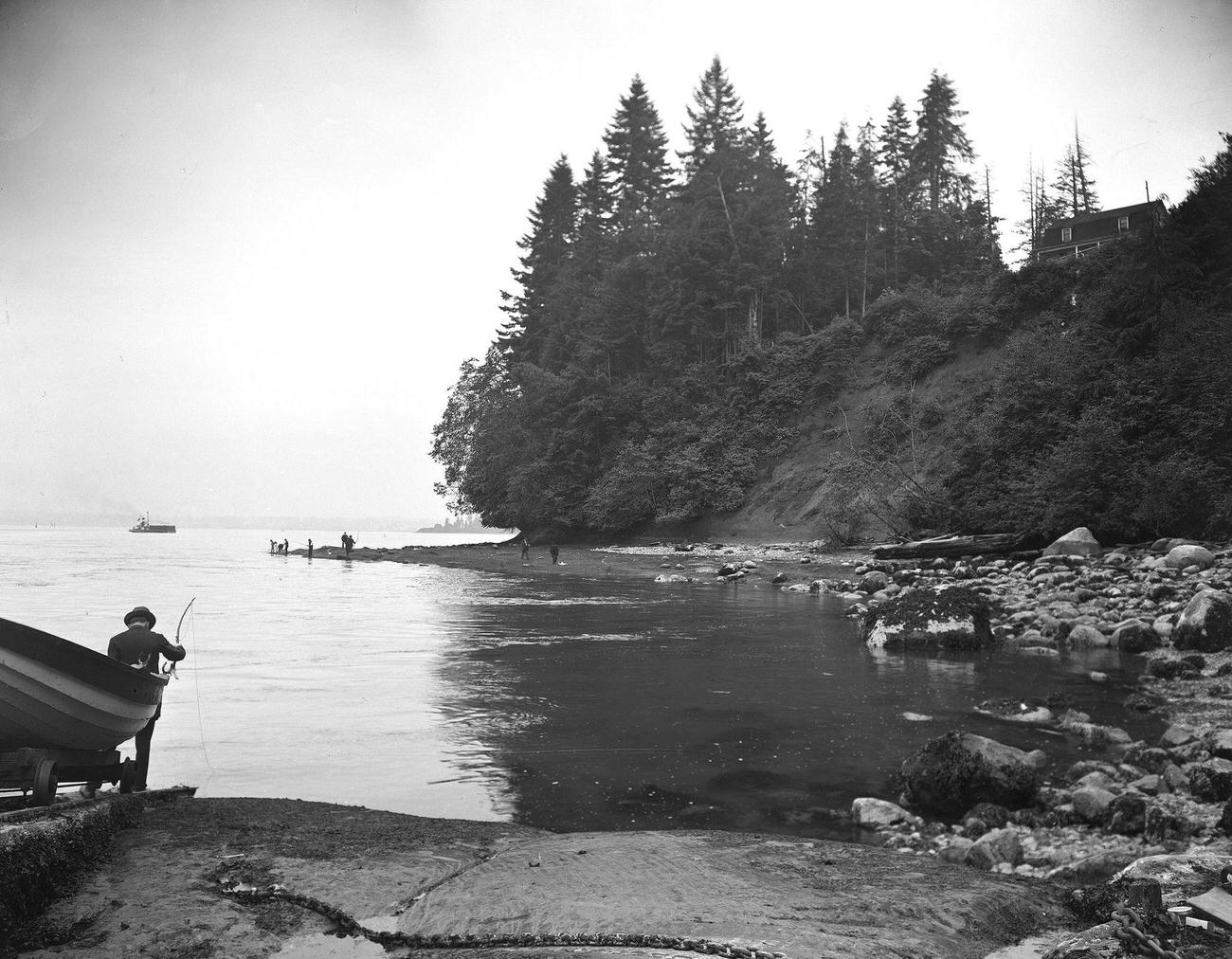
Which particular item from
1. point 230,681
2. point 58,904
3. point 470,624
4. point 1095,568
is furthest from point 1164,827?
point 1095,568

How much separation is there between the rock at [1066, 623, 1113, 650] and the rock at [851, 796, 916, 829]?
887 centimetres

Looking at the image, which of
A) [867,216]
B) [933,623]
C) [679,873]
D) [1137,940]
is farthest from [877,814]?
[867,216]

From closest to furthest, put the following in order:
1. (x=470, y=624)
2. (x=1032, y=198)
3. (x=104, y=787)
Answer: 1. (x=104, y=787)
2. (x=470, y=624)
3. (x=1032, y=198)

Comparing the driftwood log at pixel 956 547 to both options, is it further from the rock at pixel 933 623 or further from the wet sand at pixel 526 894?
the wet sand at pixel 526 894

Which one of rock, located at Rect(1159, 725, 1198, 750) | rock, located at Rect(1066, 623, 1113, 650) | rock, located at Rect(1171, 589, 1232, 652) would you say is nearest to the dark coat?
rock, located at Rect(1159, 725, 1198, 750)

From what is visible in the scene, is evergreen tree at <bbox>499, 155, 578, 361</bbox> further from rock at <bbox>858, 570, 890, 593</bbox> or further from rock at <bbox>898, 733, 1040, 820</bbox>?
rock at <bbox>898, 733, 1040, 820</bbox>

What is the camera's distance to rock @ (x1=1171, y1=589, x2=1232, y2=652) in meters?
11.4

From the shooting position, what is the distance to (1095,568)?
773 inches

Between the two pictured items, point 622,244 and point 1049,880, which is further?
point 622,244

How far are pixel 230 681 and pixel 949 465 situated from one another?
99.3ft

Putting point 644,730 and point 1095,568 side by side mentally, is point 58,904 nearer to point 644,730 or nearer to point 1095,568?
point 644,730

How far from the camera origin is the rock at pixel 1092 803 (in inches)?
214

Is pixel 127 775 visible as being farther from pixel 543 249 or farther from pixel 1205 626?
pixel 543 249

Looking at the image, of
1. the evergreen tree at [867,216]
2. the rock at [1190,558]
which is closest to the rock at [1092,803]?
the rock at [1190,558]
